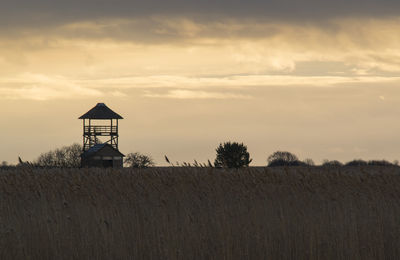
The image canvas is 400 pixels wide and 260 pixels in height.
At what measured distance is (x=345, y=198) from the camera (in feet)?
39.4

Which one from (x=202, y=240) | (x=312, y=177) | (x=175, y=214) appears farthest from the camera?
(x=312, y=177)

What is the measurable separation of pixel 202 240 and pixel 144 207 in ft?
6.83

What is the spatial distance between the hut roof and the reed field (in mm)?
50114

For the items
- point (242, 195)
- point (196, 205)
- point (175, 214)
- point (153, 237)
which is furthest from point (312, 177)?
point (153, 237)

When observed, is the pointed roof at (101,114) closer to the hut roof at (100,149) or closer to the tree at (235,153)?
the hut roof at (100,149)

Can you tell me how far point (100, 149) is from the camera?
64.4 metres

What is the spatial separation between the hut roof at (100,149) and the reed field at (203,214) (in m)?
50.1

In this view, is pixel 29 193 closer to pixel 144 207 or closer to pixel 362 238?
pixel 144 207

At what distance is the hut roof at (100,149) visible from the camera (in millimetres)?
63862

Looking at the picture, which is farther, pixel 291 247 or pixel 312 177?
pixel 312 177

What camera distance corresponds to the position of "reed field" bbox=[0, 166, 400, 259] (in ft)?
31.2

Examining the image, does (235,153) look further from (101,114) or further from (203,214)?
(203,214)

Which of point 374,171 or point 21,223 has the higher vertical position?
point 374,171

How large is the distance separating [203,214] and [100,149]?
54.7m
